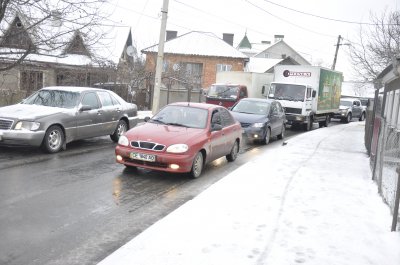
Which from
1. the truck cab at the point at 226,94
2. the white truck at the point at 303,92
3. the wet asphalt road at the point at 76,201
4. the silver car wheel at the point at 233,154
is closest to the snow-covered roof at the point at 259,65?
the white truck at the point at 303,92

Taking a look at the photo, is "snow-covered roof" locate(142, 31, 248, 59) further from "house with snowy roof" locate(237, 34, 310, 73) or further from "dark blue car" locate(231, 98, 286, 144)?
"dark blue car" locate(231, 98, 286, 144)

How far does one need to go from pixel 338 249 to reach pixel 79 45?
37.2 feet

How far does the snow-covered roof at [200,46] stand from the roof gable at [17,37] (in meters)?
34.5

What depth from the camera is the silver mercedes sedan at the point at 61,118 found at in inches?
370

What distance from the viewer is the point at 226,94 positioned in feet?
72.7

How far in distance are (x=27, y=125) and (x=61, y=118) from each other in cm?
86

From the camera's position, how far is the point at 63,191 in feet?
22.3

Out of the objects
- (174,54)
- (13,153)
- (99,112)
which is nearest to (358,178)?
(99,112)

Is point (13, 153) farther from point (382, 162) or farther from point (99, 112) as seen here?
point (382, 162)

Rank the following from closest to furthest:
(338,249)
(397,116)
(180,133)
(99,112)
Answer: (338,249)
(180,133)
(99,112)
(397,116)

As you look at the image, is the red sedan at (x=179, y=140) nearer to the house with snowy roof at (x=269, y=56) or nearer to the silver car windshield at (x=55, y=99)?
the silver car windshield at (x=55, y=99)

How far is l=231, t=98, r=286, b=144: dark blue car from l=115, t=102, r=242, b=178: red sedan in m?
3.87

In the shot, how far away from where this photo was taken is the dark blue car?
14055 millimetres

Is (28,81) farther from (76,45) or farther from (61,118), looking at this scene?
(61,118)
